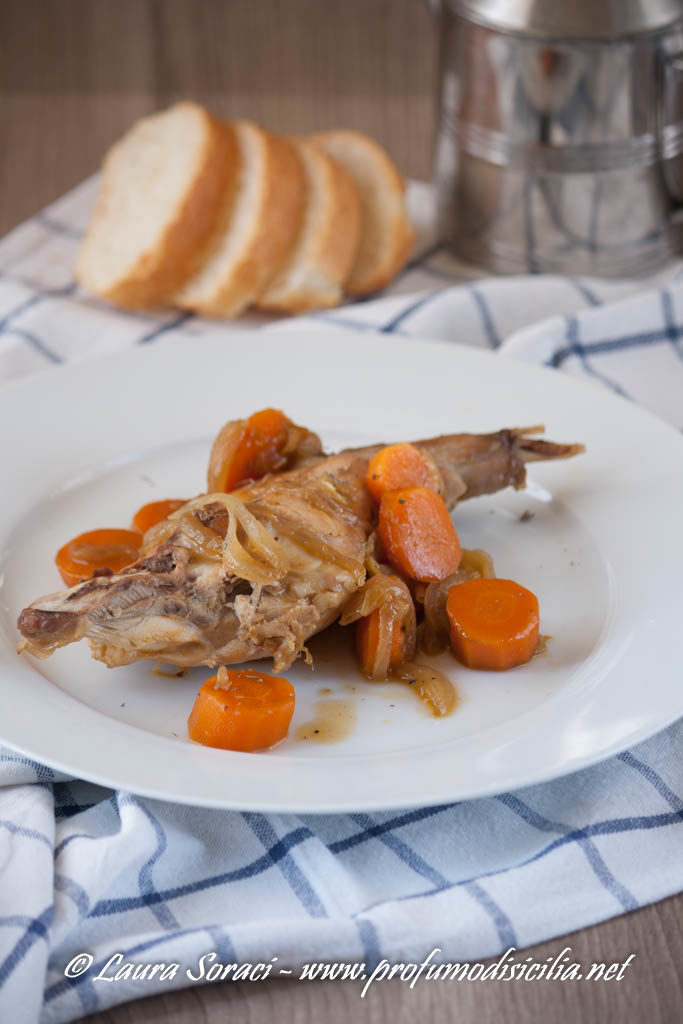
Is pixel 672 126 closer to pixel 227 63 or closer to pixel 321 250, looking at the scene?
pixel 321 250

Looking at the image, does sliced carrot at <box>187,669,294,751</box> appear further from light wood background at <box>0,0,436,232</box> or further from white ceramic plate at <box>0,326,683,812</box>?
light wood background at <box>0,0,436,232</box>

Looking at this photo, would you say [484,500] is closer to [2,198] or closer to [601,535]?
[601,535]

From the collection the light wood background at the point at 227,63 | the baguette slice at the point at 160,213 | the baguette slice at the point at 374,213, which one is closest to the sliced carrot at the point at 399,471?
the baguette slice at the point at 160,213

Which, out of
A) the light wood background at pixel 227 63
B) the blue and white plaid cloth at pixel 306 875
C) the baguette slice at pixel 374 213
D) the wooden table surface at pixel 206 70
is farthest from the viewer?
the light wood background at pixel 227 63

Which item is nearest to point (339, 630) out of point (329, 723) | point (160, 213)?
point (329, 723)

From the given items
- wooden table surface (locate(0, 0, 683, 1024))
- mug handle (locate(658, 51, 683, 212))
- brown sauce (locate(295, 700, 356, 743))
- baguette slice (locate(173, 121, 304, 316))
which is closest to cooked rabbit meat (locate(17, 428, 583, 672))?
brown sauce (locate(295, 700, 356, 743))

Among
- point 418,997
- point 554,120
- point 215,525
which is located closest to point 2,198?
point 554,120

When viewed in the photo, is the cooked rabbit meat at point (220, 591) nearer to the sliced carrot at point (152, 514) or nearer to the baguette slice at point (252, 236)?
the sliced carrot at point (152, 514)
